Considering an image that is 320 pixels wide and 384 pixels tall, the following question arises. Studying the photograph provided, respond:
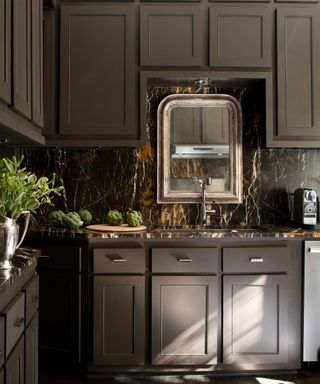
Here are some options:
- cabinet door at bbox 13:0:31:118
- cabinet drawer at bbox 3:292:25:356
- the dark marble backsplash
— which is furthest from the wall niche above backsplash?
cabinet drawer at bbox 3:292:25:356

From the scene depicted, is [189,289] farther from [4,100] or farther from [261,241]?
[4,100]

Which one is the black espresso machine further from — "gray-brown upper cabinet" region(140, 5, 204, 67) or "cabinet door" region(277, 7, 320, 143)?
"gray-brown upper cabinet" region(140, 5, 204, 67)

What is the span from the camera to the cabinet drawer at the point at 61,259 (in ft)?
8.90

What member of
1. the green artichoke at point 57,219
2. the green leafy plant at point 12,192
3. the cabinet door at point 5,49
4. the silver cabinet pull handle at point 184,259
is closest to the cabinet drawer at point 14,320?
the green leafy plant at point 12,192

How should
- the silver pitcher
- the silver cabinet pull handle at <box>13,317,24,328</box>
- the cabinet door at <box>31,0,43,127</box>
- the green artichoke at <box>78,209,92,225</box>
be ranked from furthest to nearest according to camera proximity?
1. the green artichoke at <box>78,209,92,225</box>
2. the cabinet door at <box>31,0,43,127</box>
3. the silver pitcher
4. the silver cabinet pull handle at <box>13,317,24,328</box>

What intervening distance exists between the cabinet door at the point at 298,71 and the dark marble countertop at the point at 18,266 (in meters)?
1.87

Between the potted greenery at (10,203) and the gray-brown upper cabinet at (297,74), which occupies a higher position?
the gray-brown upper cabinet at (297,74)

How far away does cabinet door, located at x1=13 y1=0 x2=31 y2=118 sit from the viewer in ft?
5.84

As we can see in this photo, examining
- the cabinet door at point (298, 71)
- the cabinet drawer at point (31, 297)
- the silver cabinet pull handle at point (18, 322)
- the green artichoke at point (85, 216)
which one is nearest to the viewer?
the silver cabinet pull handle at point (18, 322)

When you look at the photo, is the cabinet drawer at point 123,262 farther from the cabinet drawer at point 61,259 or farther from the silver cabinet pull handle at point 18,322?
the silver cabinet pull handle at point 18,322

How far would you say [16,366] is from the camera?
1531mm

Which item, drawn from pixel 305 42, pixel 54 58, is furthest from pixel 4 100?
pixel 305 42

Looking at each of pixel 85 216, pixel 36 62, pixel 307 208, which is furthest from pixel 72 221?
pixel 307 208

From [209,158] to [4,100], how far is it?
1.98m
